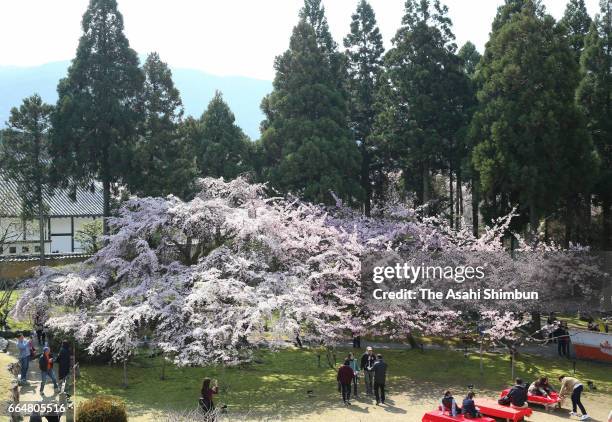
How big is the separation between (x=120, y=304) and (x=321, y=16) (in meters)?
24.9

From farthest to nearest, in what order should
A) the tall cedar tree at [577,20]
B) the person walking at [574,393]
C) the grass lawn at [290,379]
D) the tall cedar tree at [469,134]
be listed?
1. the tall cedar tree at [577,20]
2. the tall cedar tree at [469,134]
3. the grass lawn at [290,379]
4. the person walking at [574,393]

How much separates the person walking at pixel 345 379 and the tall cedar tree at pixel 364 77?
20.9 meters

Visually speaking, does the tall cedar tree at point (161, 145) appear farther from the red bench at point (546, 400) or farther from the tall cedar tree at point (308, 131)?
the red bench at point (546, 400)

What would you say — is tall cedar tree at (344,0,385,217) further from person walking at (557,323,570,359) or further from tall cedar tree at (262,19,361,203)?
person walking at (557,323,570,359)

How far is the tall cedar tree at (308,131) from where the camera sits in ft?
97.6

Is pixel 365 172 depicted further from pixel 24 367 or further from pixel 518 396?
→ pixel 24 367

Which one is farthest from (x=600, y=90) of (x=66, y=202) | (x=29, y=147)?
(x=66, y=202)

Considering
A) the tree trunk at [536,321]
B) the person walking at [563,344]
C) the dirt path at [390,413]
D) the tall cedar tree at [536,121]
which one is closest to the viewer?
the dirt path at [390,413]

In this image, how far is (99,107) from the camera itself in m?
29.2

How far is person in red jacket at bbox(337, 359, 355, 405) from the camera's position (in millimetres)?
15625

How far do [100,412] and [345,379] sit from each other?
6570mm

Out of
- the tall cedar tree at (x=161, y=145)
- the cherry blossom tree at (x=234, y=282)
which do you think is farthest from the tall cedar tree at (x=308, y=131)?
the cherry blossom tree at (x=234, y=282)

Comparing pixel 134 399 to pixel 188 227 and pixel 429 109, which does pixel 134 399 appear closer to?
pixel 188 227

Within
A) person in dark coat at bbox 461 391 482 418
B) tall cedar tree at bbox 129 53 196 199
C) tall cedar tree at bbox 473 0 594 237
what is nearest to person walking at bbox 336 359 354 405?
person in dark coat at bbox 461 391 482 418
